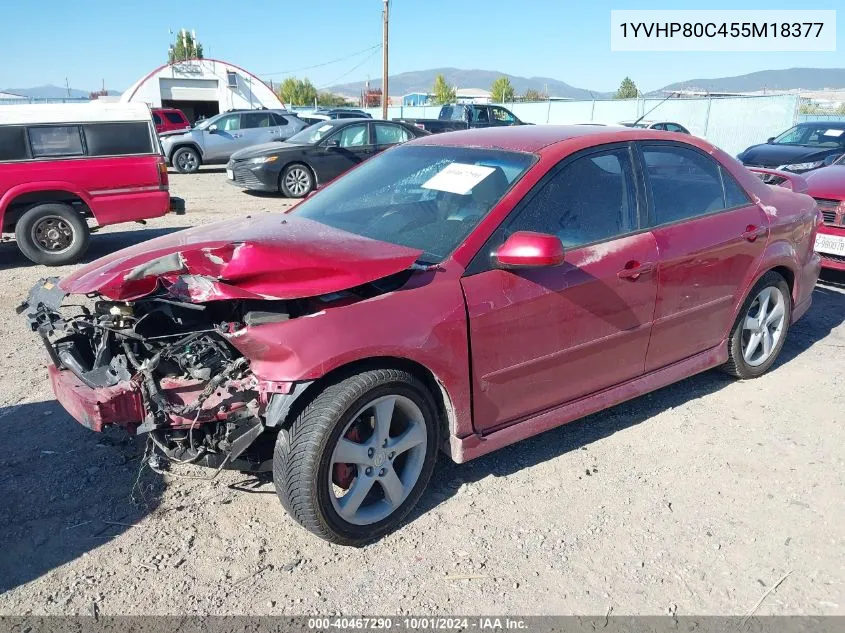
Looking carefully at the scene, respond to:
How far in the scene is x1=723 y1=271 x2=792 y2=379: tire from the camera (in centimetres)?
440

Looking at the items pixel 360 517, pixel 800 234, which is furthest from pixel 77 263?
pixel 800 234

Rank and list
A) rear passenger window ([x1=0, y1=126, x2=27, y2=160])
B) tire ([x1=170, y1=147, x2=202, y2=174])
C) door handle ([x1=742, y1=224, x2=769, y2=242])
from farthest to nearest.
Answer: tire ([x1=170, y1=147, x2=202, y2=174]) → rear passenger window ([x1=0, y1=126, x2=27, y2=160]) → door handle ([x1=742, y1=224, x2=769, y2=242])

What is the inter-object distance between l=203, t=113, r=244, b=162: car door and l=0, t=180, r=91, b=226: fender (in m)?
11.7

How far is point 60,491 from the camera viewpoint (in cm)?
327

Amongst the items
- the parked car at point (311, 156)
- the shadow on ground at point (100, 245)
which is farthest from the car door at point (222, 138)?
the shadow on ground at point (100, 245)

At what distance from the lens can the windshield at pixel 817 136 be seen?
1241 cm

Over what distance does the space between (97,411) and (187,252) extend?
2.43 ft

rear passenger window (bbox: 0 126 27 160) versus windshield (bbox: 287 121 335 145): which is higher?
rear passenger window (bbox: 0 126 27 160)

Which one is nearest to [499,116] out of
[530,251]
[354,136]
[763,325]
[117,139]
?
[354,136]

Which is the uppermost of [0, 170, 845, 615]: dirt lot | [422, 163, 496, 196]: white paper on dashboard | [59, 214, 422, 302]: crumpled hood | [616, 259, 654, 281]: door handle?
[422, 163, 496, 196]: white paper on dashboard

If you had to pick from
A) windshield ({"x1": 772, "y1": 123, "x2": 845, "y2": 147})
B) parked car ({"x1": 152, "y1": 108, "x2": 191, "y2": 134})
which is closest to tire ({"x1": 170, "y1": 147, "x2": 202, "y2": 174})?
parked car ({"x1": 152, "y1": 108, "x2": 191, "y2": 134})

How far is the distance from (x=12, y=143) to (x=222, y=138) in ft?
39.3

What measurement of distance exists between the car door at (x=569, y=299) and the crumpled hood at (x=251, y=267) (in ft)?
1.56

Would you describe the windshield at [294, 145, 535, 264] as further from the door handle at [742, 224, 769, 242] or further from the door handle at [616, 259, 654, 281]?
the door handle at [742, 224, 769, 242]
